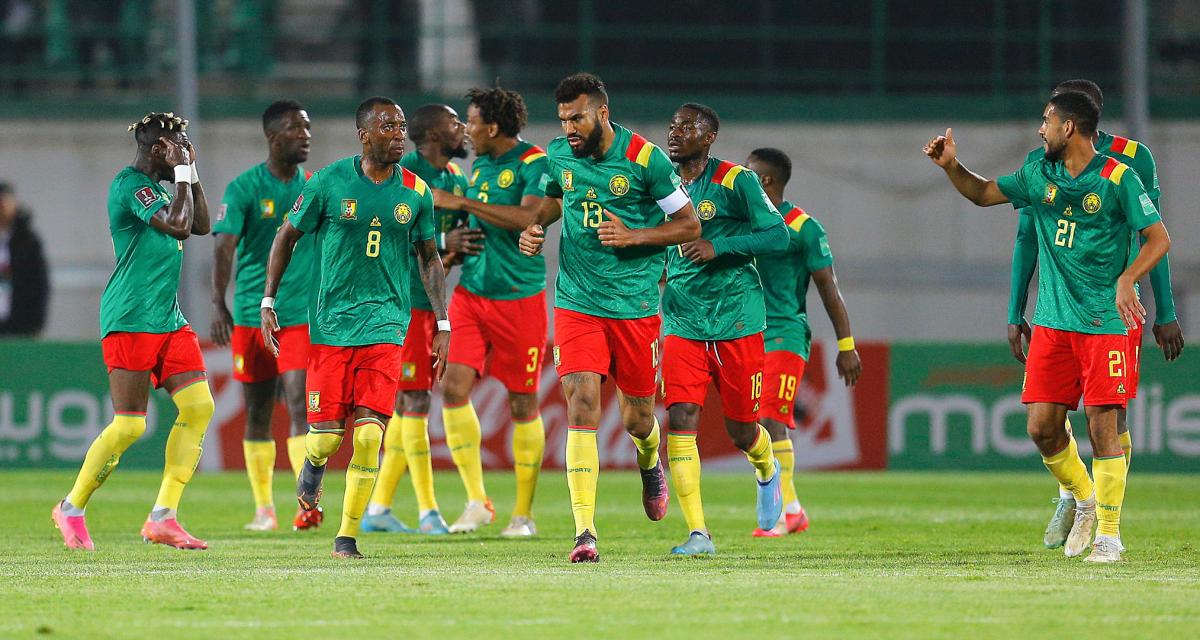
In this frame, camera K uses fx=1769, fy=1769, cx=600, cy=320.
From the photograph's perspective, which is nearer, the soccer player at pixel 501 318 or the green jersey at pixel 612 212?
the green jersey at pixel 612 212

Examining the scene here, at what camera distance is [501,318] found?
10.5m

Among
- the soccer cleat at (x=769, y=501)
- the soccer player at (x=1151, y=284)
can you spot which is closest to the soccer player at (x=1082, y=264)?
the soccer player at (x=1151, y=284)

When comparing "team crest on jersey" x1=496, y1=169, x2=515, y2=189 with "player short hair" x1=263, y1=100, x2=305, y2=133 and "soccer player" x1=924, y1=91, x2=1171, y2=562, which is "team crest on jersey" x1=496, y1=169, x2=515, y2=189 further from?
"soccer player" x1=924, y1=91, x2=1171, y2=562

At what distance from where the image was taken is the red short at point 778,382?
10.5m

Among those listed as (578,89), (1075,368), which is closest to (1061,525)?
A: (1075,368)

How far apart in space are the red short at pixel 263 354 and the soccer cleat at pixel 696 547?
9.45ft

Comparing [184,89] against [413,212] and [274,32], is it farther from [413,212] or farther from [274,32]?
[413,212]

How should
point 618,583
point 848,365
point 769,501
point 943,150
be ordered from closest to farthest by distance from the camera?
point 618,583
point 943,150
point 769,501
point 848,365

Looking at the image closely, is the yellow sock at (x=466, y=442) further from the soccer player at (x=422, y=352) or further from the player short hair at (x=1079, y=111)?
the player short hair at (x=1079, y=111)

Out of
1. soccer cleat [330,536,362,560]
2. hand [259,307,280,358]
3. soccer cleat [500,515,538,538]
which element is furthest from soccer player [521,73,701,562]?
soccer cleat [500,515,538,538]

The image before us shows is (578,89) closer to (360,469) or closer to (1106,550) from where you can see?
(360,469)

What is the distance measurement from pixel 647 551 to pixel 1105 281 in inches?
103

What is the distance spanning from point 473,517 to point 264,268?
6.36ft

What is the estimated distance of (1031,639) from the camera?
5789 mm
